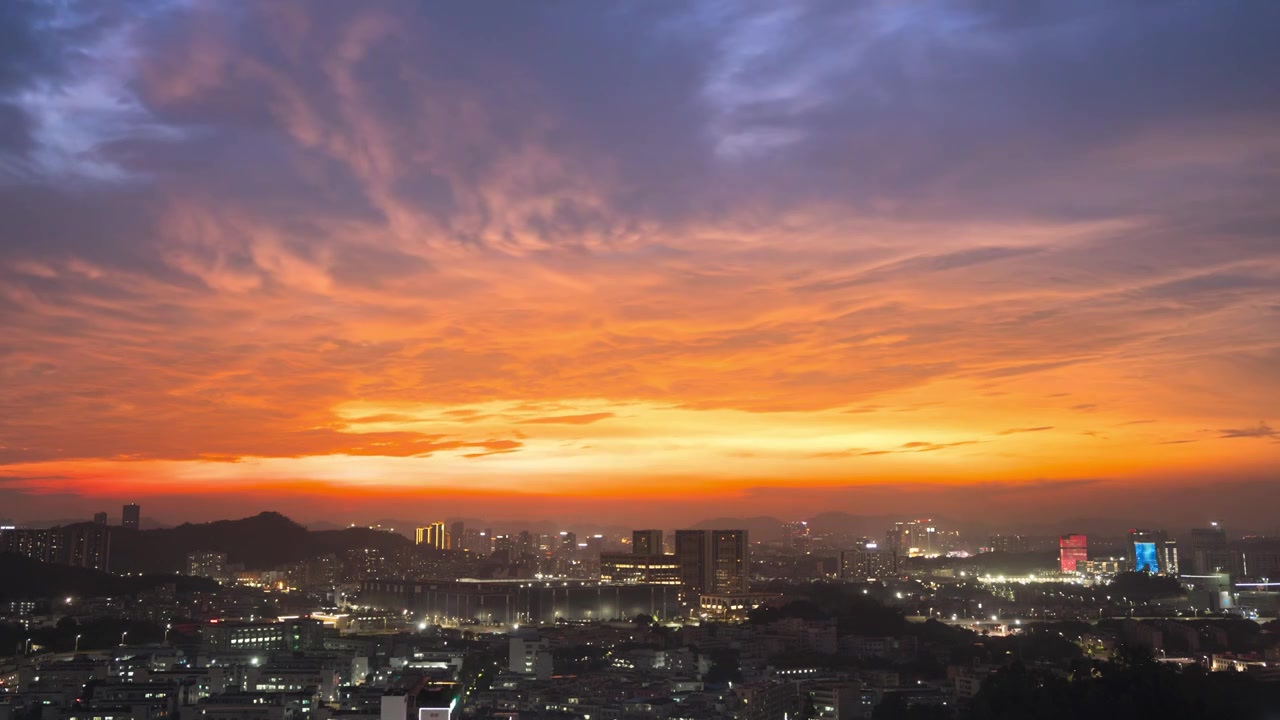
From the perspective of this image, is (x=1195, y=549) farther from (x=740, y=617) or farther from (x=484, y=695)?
(x=484, y=695)

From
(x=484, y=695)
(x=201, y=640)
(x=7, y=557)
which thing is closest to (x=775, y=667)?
(x=484, y=695)

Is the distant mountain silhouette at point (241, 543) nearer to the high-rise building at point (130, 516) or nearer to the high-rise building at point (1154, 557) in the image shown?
the high-rise building at point (130, 516)

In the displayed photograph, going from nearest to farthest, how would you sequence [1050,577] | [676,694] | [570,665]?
[676,694] < [570,665] < [1050,577]

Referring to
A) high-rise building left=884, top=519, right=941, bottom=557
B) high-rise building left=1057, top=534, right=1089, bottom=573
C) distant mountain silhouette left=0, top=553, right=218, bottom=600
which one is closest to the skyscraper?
distant mountain silhouette left=0, top=553, right=218, bottom=600

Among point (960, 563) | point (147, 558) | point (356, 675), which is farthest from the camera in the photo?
point (960, 563)

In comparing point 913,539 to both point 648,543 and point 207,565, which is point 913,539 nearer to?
point 648,543
